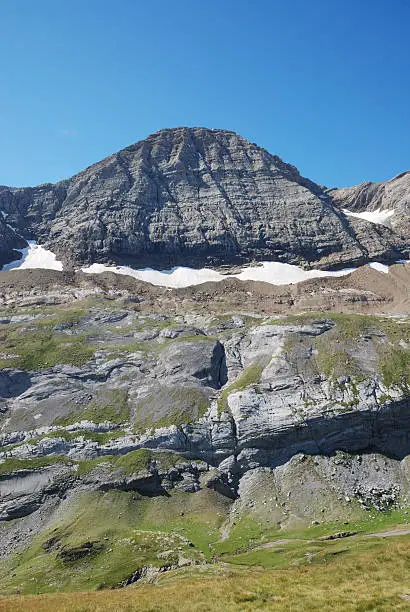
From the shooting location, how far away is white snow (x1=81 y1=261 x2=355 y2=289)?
16488cm

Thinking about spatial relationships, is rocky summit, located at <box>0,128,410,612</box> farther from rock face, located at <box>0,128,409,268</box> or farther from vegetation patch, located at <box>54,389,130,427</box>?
rock face, located at <box>0,128,409,268</box>

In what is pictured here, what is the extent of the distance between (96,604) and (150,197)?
615 feet

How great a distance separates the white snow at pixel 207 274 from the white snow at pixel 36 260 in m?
14.8

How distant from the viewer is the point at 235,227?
18850 cm

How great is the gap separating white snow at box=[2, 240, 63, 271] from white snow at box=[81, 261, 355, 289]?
48.4ft

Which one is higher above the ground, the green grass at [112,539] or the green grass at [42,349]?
the green grass at [42,349]

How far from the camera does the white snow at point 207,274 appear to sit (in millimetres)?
164875

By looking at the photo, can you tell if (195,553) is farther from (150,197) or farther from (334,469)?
(150,197)

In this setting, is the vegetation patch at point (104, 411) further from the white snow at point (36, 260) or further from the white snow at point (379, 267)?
the white snow at point (379, 267)

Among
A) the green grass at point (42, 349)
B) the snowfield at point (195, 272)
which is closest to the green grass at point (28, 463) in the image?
the green grass at point (42, 349)

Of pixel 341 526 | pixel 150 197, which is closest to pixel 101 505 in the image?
pixel 341 526

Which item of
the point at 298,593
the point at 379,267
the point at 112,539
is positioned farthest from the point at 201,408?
the point at 379,267

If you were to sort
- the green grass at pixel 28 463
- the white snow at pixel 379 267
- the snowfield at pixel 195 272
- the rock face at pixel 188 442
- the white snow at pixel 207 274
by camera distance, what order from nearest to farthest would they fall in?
the rock face at pixel 188 442, the green grass at pixel 28 463, the white snow at pixel 379 267, the white snow at pixel 207 274, the snowfield at pixel 195 272

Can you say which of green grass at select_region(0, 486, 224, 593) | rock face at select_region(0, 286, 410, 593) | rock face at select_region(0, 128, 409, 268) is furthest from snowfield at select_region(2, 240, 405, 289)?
green grass at select_region(0, 486, 224, 593)
